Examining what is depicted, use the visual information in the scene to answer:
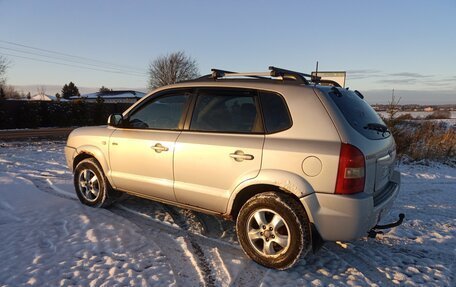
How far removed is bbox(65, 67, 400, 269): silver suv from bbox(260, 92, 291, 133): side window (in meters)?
0.01

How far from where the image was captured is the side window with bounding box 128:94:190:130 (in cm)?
431

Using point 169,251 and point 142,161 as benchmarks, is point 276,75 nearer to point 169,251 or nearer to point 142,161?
point 142,161

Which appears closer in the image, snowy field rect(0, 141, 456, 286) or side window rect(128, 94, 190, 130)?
snowy field rect(0, 141, 456, 286)

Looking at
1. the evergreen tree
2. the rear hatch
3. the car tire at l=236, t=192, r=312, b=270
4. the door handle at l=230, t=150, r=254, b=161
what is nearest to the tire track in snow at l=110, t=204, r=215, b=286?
the car tire at l=236, t=192, r=312, b=270

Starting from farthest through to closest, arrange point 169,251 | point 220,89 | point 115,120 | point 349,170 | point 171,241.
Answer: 1. point 115,120
2. point 171,241
3. point 220,89
4. point 169,251
5. point 349,170

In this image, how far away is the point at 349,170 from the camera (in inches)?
123

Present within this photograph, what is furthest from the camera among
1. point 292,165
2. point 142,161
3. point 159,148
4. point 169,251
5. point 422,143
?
point 422,143

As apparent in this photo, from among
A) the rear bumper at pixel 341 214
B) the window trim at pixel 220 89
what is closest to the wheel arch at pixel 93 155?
the window trim at pixel 220 89

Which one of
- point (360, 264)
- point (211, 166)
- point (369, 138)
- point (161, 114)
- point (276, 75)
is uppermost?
point (276, 75)

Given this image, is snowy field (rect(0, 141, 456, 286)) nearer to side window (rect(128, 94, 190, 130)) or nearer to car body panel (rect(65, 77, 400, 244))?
car body panel (rect(65, 77, 400, 244))

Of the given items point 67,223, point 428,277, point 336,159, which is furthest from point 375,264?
point 67,223

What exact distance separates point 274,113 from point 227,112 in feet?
1.88

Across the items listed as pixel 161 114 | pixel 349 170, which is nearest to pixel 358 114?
pixel 349 170

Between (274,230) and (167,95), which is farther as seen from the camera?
(167,95)
